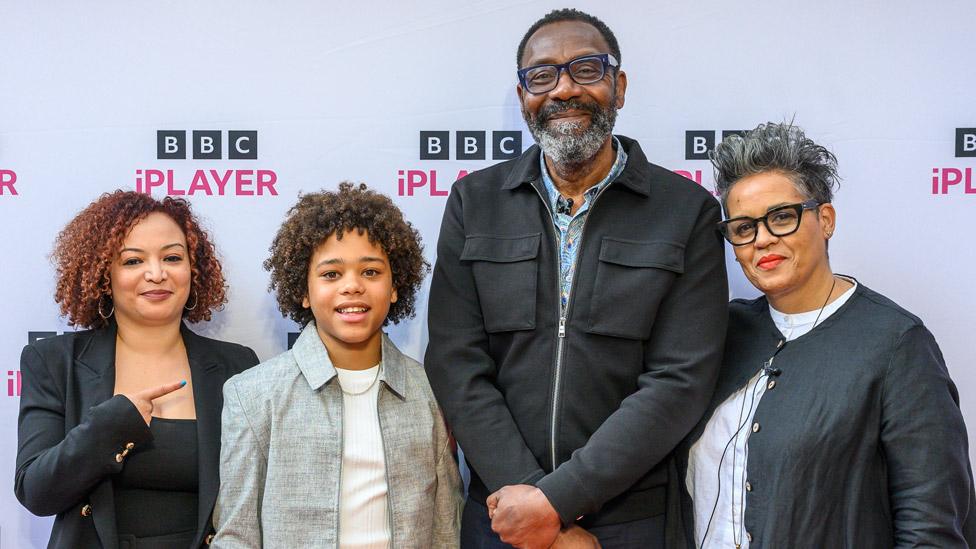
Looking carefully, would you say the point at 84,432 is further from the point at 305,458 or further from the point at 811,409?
the point at 811,409

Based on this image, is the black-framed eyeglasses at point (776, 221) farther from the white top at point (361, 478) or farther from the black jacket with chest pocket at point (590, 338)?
the white top at point (361, 478)

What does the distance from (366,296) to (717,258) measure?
93 cm

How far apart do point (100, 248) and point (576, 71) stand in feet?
4.64

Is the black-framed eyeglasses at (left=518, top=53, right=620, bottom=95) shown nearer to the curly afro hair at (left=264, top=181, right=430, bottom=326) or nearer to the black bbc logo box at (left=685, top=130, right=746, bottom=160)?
the curly afro hair at (left=264, top=181, right=430, bottom=326)

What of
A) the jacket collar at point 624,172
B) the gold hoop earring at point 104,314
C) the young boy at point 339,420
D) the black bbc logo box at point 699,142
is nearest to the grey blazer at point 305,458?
the young boy at point 339,420

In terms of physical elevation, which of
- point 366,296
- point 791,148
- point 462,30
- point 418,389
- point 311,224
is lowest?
point 418,389

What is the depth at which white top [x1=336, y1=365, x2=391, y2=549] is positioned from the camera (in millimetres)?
1998

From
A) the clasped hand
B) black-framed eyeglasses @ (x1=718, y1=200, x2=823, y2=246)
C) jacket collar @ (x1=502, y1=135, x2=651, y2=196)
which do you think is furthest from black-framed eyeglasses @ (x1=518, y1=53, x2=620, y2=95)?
the clasped hand

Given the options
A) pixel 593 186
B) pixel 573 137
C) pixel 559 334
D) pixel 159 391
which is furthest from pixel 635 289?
pixel 159 391

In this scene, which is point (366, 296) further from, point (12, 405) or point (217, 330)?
point (12, 405)

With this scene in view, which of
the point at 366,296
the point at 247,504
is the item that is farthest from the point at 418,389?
the point at 247,504

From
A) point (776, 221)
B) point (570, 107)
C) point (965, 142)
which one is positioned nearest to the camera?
point (776, 221)

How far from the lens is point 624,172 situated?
2.13 metres

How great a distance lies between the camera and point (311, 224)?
214 cm
